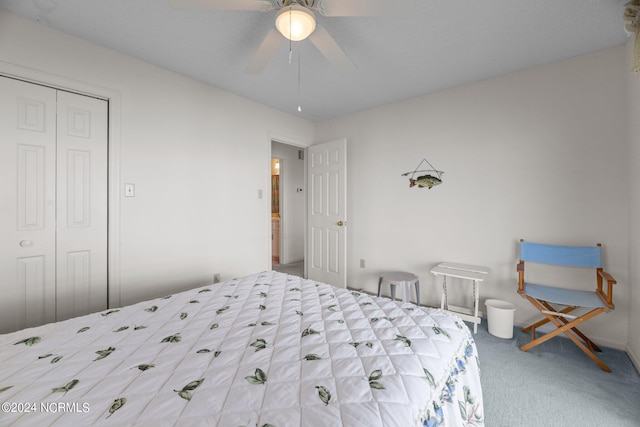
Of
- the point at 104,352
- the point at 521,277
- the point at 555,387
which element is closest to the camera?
the point at 104,352

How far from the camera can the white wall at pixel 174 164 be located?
7.10 feet

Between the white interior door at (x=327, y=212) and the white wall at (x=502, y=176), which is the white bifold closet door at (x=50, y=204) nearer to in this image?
the white interior door at (x=327, y=212)

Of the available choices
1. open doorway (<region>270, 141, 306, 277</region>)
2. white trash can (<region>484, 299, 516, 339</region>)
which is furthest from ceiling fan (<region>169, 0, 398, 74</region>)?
open doorway (<region>270, 141, 306, 277</region>)

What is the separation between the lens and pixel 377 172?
3.66 meters

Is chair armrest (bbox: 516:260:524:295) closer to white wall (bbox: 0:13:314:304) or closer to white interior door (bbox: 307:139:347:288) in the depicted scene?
white interior door (bbox: 307:139:347:288)

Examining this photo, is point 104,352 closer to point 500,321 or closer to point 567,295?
point 500,321

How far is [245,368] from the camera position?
98 centimetres

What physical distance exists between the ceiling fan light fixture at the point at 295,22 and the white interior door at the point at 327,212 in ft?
6.89

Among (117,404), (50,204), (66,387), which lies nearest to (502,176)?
(117,404)

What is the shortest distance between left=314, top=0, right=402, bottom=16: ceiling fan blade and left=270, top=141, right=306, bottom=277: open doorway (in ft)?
12.3

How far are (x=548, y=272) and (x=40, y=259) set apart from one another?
4.33 metres

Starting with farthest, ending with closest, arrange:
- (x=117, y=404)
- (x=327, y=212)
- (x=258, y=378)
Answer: (x=327, y=212)
(x=258, y=378)
(x=117, y=404)

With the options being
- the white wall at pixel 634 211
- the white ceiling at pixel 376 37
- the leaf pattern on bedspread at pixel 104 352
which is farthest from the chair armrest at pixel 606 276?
the leaf pattern on bedspread at pixel 104 352

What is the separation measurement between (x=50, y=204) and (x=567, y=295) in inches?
166
